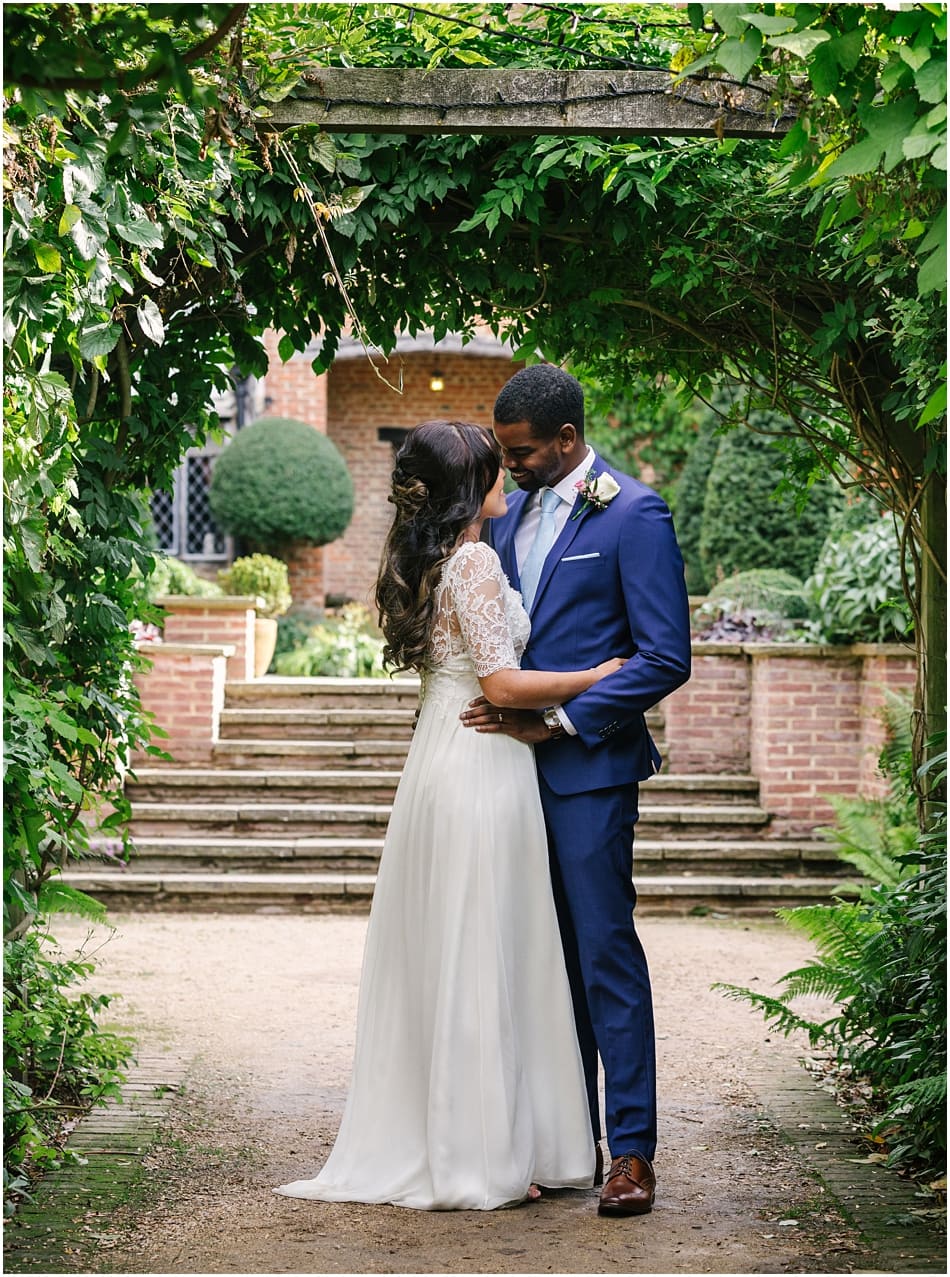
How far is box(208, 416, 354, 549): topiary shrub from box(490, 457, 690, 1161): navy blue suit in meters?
11.8

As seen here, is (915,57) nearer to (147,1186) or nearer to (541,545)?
(541,545)

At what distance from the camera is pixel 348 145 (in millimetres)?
4254

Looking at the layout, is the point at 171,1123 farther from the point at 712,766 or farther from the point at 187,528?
the point at 187,528

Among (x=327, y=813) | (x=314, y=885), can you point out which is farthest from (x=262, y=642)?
(x=314, y=885)

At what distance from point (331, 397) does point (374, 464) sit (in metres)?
0.97

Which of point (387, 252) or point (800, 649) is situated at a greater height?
point (387, 252)

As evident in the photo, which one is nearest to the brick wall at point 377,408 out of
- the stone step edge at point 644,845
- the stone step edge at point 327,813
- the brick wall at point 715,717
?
the brick wall at point 715,717

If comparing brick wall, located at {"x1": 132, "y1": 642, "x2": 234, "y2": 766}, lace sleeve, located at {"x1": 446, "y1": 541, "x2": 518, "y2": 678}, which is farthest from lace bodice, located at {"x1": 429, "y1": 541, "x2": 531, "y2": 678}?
brick wall, located at {"x1": 132, "y1": 642, "x2": 234, "y2": 766}

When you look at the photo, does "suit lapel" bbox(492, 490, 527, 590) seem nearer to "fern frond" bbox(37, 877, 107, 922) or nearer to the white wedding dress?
the white wedding dress

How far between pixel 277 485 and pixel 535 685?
1201 centimetres

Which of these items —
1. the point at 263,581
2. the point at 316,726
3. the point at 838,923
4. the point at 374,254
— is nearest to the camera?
the point at 374,254

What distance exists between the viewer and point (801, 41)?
2.67 meters

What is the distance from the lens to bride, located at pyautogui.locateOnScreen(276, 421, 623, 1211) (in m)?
3.66

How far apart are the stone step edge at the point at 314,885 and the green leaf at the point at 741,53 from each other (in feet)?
21.5
